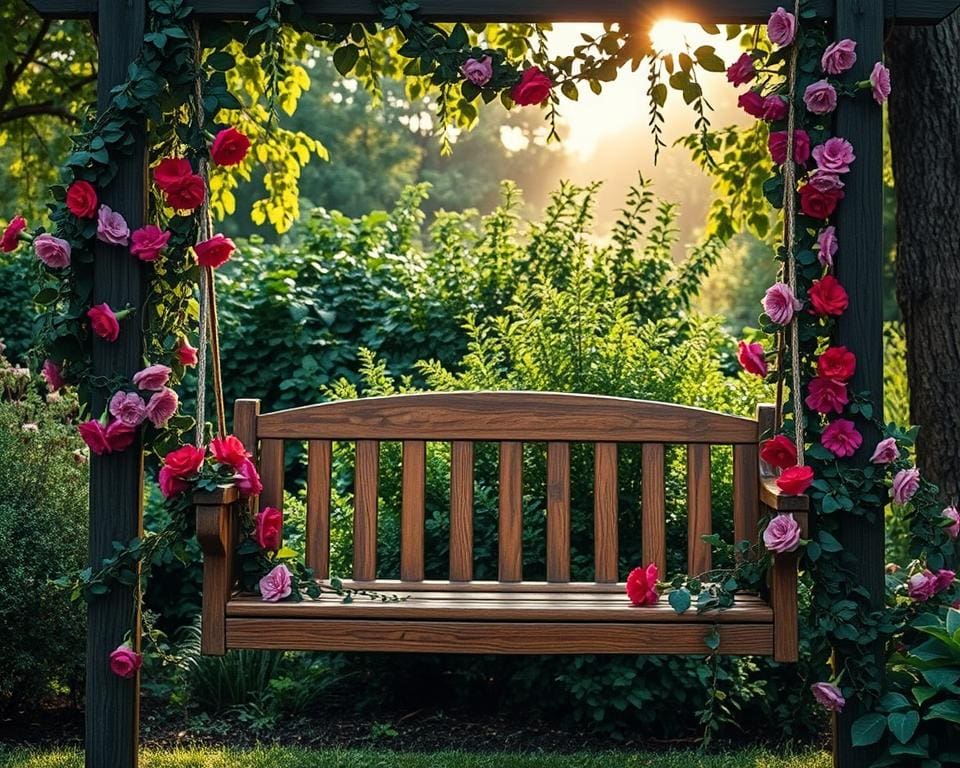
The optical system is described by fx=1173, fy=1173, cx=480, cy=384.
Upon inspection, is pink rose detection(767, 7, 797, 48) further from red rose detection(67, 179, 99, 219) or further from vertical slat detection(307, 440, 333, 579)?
red rose detection(67, 179, 99, 219)

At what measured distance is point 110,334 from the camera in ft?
11.0

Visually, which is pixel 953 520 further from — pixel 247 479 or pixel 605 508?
pixel 247 479

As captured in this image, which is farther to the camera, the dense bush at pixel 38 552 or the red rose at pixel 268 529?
the dense bush at pixel 38 552

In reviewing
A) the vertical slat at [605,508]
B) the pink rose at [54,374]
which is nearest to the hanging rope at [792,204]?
the vertical slat at [605,508]

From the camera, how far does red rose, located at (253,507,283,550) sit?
3.50 m

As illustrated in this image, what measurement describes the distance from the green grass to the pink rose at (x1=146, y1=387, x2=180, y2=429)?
4.31ft

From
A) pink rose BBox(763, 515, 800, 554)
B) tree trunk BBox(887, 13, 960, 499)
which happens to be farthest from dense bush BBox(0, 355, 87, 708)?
tree trunk BBox(887, 13, 960, 499)

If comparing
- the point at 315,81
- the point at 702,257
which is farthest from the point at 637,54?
the point at 315,81

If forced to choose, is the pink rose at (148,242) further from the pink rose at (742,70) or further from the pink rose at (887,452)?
the pink rose at (887,452)

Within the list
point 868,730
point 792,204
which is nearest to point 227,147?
point 792,204

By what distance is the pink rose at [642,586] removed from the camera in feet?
11.0

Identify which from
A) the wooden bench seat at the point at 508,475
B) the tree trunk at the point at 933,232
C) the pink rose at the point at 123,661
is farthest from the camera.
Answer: the tree trunk at the point at 933,232

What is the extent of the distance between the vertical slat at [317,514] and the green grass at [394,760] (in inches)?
30.9

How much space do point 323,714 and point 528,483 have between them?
4.27 ft
